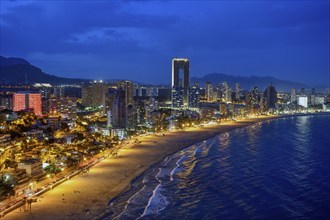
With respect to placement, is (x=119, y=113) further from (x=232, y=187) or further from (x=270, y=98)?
(x=270, y=98)

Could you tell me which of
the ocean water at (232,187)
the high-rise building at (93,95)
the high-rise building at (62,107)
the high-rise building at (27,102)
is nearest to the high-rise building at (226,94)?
the high-rise building at (93,95)

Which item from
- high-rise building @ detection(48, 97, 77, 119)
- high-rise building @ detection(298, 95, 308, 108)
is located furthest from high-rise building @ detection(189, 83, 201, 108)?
high-rise building @ detection(298, 95, 308, 108)

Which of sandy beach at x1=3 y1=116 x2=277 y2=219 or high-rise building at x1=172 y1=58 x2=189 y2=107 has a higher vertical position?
high-rise building at x1=172 y1=58 x2=189 y2=107

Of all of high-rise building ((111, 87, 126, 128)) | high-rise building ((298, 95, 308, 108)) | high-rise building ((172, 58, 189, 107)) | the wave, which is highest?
high-rise building ((172, 58, 189, 107))

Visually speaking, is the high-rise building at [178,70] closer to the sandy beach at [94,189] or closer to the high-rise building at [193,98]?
the high-rise building at [193,98]

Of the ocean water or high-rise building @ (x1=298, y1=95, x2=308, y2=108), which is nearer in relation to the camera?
the ocean water

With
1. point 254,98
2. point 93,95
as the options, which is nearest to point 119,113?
point 93,95

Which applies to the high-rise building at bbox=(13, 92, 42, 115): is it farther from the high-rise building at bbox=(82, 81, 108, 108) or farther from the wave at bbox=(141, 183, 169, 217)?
the wave at bbox=(141, 183, 169, 217)
